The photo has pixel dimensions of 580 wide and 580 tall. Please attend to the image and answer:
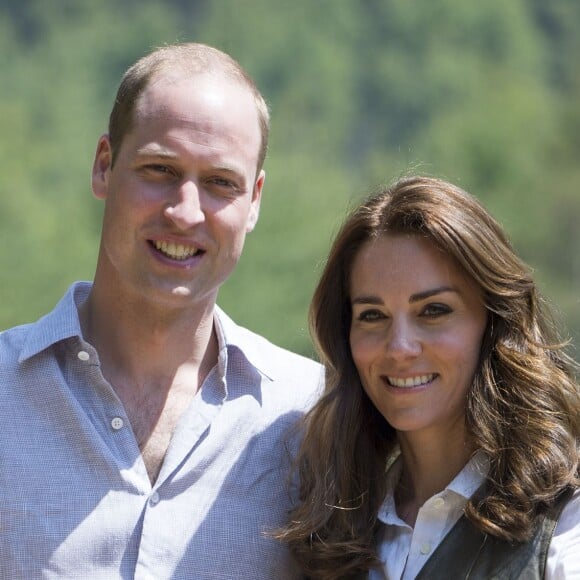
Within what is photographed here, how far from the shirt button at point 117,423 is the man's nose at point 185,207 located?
0.52 m

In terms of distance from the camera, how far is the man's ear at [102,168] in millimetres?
3387

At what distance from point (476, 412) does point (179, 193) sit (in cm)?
96

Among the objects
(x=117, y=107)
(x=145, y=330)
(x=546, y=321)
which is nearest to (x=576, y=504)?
(x=546, y=321)

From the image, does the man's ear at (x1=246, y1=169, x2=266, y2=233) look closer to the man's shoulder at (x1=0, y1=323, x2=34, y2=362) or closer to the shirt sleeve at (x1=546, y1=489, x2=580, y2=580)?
the man's shoulder at (x1=0, y1=323, x2=34, y2=362)

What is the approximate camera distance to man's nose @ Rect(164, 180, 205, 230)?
3160 millimetres

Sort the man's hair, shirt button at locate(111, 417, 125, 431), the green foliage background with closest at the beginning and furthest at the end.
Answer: shirt button at locate(111, 417, 125, 431), the man's hair, the green foliage background

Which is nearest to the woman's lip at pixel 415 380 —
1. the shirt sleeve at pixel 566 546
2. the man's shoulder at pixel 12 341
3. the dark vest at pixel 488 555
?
the dark vest at pixel 488 555

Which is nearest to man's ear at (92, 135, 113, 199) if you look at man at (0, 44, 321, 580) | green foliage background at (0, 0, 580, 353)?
man at (0, 44, 321, 580)

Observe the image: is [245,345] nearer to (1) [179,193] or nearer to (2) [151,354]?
(2) [151,354]

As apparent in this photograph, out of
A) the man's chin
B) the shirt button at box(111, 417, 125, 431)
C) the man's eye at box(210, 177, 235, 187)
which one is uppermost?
the man's eye at box(210, 177, 235, 187)

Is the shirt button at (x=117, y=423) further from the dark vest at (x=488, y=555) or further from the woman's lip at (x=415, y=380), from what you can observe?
the dark vest at (x=488, y=555)

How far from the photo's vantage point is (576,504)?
2.76 metres

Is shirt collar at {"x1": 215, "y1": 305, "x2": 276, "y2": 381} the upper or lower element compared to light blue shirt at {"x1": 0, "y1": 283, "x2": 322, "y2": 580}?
upper

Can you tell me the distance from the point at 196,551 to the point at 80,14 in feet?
210
